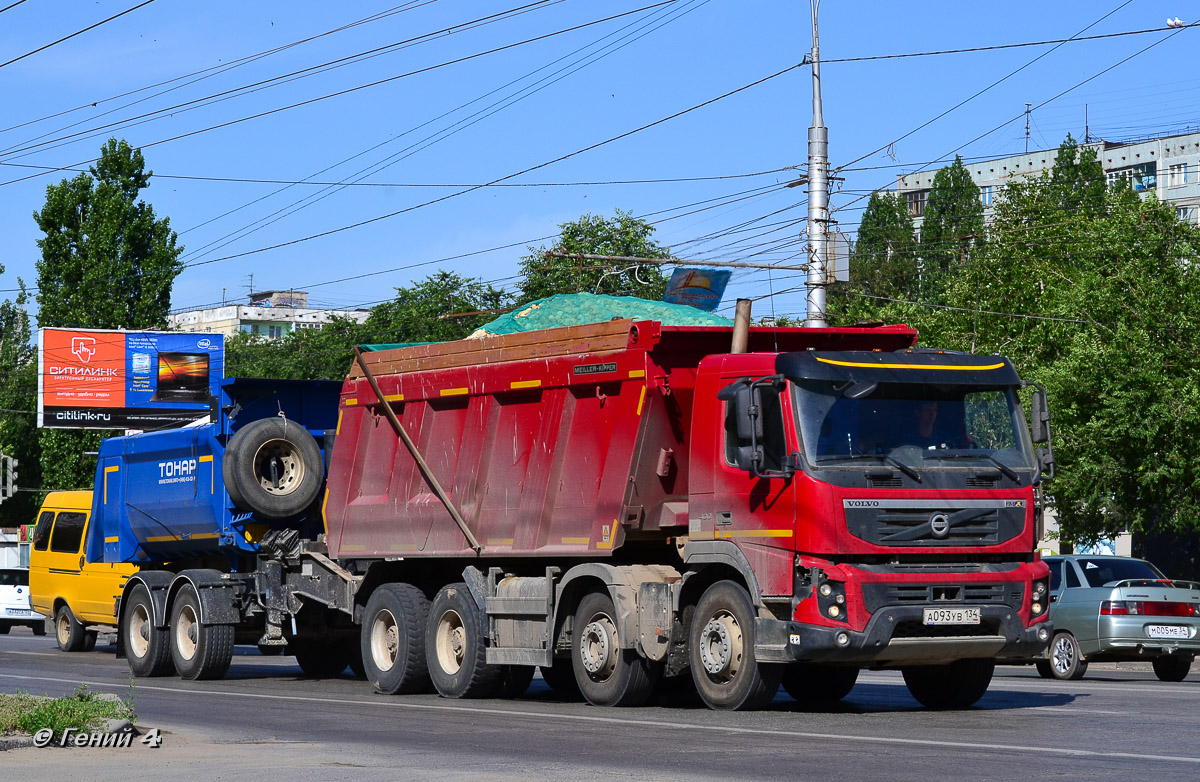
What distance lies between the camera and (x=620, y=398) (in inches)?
551

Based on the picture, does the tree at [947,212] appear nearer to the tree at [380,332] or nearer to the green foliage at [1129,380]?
the tree at [380,332]

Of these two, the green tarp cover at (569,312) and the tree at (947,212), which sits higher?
the tree at (947,212)

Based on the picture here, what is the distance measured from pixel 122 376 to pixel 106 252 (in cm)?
632

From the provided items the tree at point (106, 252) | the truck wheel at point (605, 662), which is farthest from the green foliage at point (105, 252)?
the truck wheel at point (605, 662)

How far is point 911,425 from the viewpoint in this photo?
12.8m

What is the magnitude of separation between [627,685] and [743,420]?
2717 mm

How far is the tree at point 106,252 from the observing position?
57.2m

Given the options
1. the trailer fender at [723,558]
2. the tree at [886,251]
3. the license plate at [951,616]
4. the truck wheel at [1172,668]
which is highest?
the tree at [886,251]

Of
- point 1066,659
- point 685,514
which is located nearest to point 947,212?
point 1066,659

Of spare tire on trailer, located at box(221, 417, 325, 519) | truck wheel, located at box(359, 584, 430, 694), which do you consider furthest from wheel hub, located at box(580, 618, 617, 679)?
spare tire on trailer, located at box(221, 417, 325, 519)

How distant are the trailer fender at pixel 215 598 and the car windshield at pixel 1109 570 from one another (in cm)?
1032

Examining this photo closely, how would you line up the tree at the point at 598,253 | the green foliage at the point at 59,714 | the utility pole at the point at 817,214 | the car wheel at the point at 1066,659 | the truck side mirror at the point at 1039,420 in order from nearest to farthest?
the green foliage at the point at 59,714 → the truck side mirror at the point at 1039,420 → the car wheel at the point at 1066,659 → the utility pole at the point at 817,214 → the tree at the point at 598,253

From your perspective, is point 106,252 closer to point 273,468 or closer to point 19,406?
point 19,406

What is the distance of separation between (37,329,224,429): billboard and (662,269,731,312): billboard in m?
30.1
